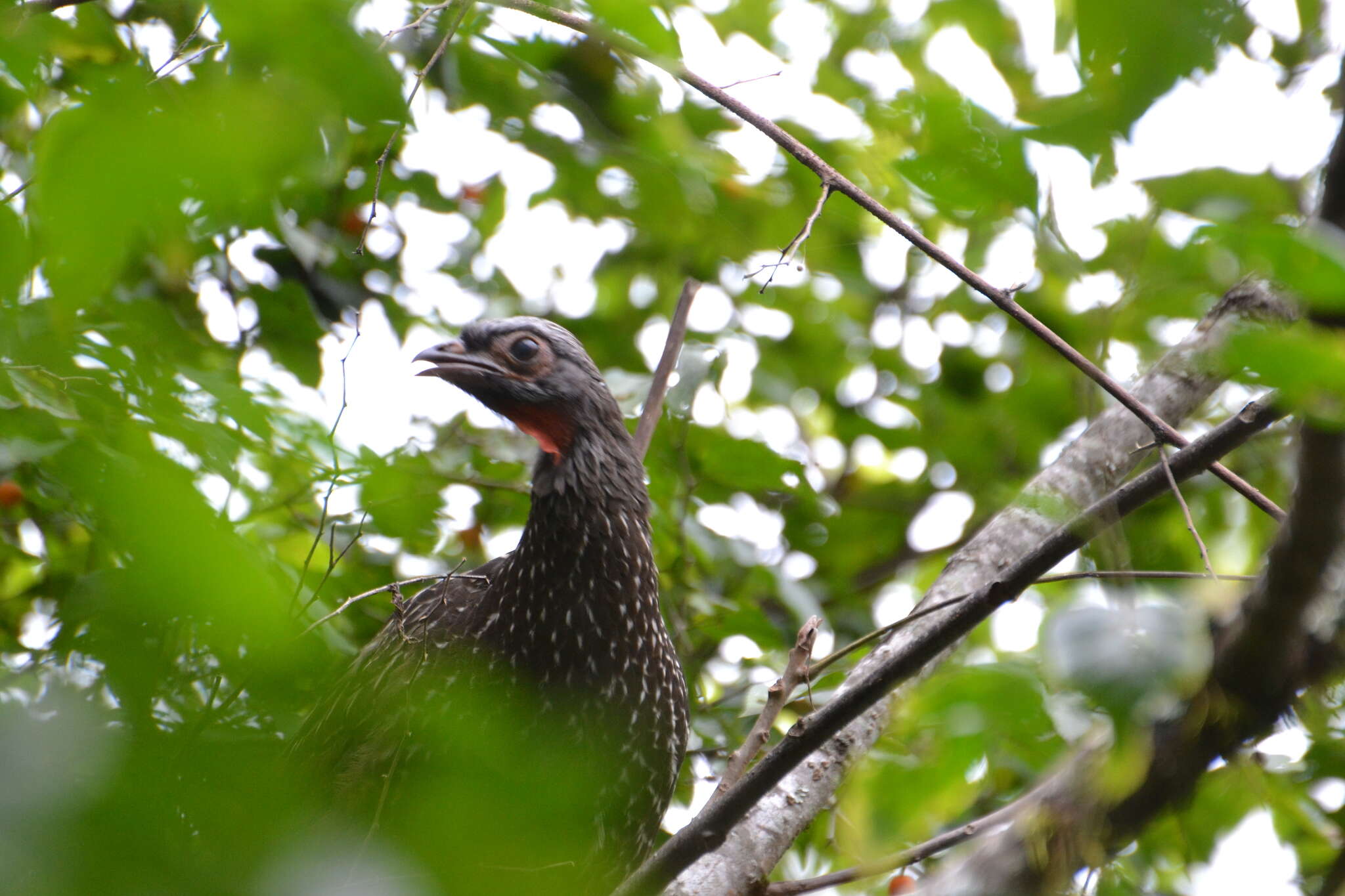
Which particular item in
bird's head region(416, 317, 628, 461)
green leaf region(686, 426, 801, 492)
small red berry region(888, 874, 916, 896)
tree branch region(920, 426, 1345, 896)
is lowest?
tree branch region(920, 426, 1345, 896)

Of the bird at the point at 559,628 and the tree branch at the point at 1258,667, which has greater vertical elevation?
the bird at the point at 559,628

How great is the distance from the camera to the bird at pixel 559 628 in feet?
8.70


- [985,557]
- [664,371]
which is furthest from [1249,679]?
[664,371]

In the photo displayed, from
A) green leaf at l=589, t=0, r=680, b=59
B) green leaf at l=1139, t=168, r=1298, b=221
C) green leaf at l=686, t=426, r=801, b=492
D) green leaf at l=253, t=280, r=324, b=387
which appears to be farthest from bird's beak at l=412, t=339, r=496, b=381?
green leaf at l=1139, t=168, r=1298, b=221

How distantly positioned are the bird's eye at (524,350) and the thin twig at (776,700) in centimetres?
138

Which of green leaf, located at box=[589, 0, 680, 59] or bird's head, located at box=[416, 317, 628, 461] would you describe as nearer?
green leaf, located at box=[589, 0, 680, 59]

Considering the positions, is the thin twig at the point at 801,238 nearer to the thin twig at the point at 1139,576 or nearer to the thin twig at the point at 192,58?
the thin twig at the point at 1139,576

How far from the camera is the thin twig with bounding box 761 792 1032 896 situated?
163 centimetres

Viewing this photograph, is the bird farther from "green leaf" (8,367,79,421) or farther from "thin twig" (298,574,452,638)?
"green leaf" (8,367,79,421)

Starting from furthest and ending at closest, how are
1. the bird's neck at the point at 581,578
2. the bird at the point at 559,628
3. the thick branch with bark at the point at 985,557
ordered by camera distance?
the bird's neck at the point at 581,578
the bird at the point at 559,628
the thick branch with bark at the point at 985,557

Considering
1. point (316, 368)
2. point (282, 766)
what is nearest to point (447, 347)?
point (316, 368)

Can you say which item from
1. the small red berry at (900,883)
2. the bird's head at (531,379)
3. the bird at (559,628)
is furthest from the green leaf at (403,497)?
the small red berry at (900,883)

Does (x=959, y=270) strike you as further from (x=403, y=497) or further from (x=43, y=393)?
(x=43, y=393)

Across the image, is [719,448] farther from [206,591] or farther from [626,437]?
[206,591]
